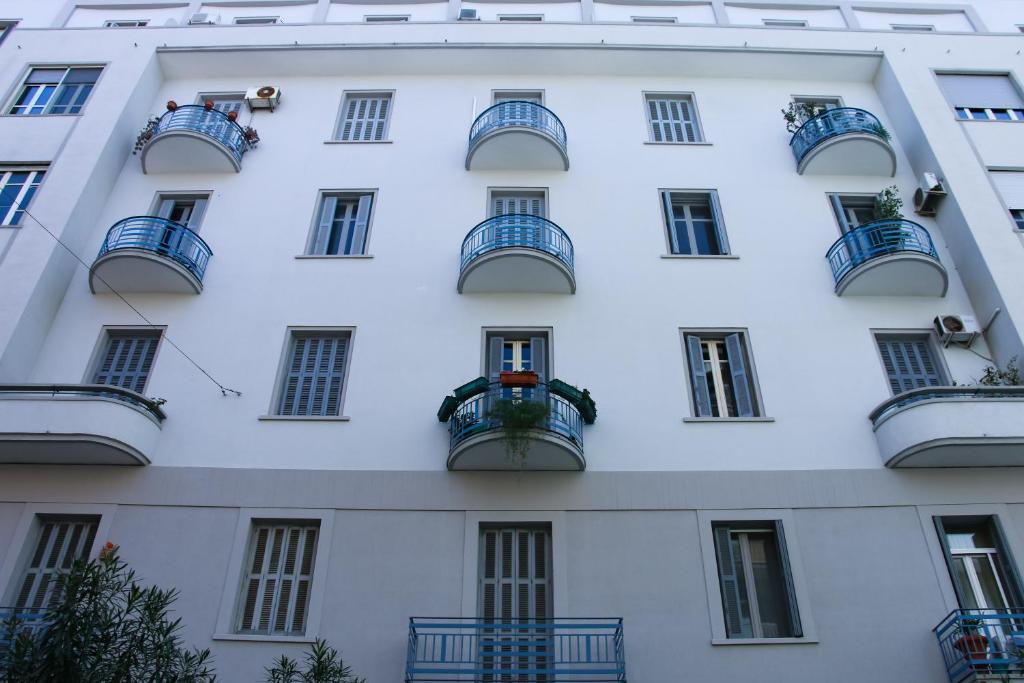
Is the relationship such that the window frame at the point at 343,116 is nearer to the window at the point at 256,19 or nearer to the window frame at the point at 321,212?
the window frame at the point at 321,212

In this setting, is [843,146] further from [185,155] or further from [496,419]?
[185,155]

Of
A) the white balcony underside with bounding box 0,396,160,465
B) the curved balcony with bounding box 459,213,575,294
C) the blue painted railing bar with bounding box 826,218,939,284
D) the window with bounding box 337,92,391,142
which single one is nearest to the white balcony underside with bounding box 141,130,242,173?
the window with bounding box 337,92,391,142

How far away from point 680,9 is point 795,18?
289 cm

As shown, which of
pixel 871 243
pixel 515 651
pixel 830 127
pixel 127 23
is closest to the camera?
pixel 515 651

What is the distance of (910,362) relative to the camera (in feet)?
42.9

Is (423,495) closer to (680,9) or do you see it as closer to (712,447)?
(712,447)

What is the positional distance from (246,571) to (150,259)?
18.6ft

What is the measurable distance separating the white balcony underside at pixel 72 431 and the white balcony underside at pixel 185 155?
19.8 feet

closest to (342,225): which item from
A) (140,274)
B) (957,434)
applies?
(140,274)

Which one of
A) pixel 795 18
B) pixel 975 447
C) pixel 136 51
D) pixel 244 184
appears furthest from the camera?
pixel 795 18

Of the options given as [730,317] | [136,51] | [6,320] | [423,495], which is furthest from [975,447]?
[136,51]

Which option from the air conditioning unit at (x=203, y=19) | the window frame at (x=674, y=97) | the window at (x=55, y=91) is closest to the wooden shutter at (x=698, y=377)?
the window frame at (x=674, y=97)

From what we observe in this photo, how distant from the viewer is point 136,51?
56.9 ft

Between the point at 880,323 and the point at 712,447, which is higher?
the point at 880,323
